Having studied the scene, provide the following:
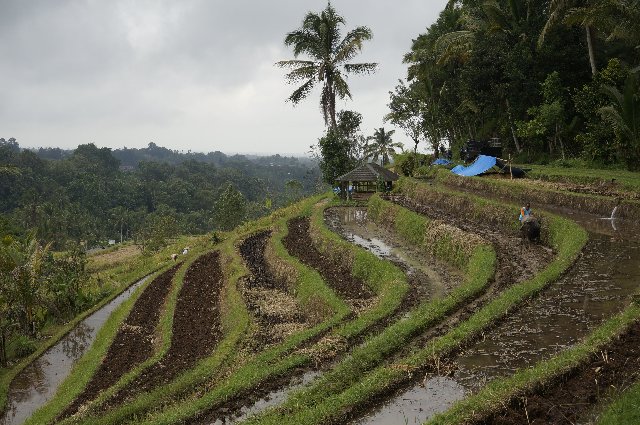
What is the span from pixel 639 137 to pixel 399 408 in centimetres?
1945

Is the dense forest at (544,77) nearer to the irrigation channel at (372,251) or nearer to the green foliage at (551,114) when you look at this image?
the green foliage at (551,114)

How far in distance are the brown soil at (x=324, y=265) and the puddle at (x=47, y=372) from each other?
9.08 metres

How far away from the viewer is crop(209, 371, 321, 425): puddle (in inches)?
360

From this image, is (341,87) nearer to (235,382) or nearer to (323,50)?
(323,50)

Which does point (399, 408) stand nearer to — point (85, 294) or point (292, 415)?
point (292, 415)

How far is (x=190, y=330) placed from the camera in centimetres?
1694

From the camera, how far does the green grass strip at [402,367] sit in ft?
26.7

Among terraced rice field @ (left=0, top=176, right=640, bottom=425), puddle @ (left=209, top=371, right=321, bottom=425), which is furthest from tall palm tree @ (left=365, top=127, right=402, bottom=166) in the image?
puddle @ (left=209, top=371, right=321, bottom=425)

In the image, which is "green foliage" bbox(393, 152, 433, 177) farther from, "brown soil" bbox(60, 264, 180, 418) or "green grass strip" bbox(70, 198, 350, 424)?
"green grass strip" bbox(70, 198, 350, 424)

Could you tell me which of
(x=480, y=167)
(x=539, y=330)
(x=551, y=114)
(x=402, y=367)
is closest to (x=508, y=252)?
(x=539, y=330)

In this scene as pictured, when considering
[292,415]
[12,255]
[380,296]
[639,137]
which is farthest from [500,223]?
[12,255]

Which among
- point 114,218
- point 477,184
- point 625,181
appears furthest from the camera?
point 114,218

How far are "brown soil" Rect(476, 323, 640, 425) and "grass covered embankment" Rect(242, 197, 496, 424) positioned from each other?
2305 millimetres

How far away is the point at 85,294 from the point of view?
86.4 feet
